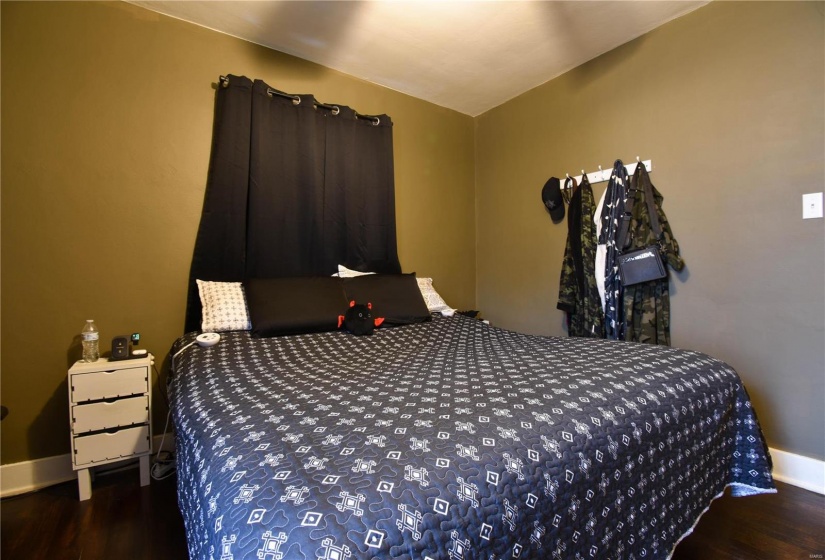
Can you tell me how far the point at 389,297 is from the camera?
7.92ft

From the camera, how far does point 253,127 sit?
2.37m

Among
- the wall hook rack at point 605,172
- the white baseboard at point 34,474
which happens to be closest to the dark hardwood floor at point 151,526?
the white baseboard at point 34,474

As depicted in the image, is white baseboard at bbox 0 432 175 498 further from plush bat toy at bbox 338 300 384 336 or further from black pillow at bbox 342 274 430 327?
black pillow at bbox 342 274 430 327

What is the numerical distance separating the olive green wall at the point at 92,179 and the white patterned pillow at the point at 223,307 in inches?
8.8

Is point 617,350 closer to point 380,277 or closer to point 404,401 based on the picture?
point 404,401

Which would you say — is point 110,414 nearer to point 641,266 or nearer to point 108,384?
point 108,384

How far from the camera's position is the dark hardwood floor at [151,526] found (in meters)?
1.37

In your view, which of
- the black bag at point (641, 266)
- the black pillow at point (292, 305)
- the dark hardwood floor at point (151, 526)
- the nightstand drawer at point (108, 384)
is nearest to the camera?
the dark hardwood floor at point (151, 526)

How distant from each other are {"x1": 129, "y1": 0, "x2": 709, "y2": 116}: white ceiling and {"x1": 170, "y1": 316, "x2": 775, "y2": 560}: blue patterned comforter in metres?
1.92

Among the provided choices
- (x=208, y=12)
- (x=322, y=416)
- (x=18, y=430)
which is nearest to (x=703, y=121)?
(x=322, y=416)

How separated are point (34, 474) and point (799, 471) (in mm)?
3749

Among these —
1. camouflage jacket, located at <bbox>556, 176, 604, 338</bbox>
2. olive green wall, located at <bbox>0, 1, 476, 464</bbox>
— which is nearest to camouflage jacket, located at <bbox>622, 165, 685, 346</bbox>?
camouflage jacket, located at <bbox>556, 176, 604, 338</bbox>

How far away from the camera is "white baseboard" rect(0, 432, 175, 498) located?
69.9 inches

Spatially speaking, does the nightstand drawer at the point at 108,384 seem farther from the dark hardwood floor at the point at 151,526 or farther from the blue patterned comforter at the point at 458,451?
the dark hardwood floor at the point at 151,526
